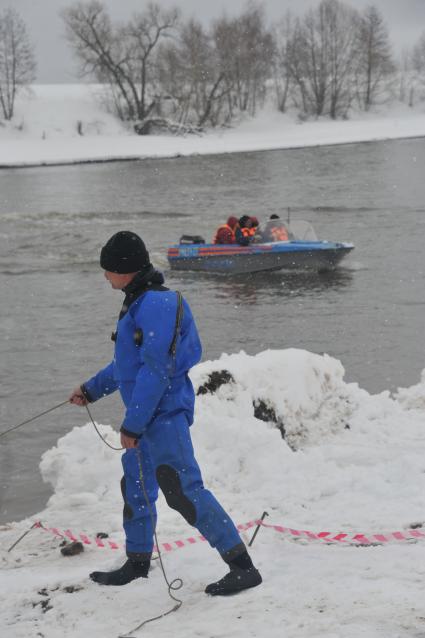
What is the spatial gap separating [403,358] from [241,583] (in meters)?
8.38

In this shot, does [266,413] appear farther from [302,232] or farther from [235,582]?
[302,232]

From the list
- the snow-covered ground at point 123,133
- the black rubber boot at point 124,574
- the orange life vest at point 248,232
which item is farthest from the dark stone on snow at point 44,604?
the snow-covered ground at point 123,133

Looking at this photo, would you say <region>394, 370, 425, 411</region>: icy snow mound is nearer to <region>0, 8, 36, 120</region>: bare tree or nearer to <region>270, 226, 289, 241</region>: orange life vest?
<region>270, 226, 289, 241</region>: orange life vest

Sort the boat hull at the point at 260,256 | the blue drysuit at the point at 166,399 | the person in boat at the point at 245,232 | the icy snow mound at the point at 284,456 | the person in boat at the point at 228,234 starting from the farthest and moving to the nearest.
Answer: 1. the person in boat at the point at 228,234
2. the person in boat at the point at 245,232
3. the boat hull at the point at 260,256
4. the icy snow mound at the point at 284,456
5. the blue drysuit at the point at 166,399

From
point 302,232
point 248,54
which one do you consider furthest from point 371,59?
point 302,232

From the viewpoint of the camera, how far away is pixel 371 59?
2965 inches

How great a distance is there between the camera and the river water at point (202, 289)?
→ 10961mm

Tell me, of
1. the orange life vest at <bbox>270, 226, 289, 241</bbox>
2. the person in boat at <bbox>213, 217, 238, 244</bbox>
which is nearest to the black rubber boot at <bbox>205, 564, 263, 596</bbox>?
the person in boat at <bbox>213, 217, 238, 244</bbox>

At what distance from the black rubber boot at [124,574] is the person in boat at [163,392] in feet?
1.54

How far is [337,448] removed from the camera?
6.36 m

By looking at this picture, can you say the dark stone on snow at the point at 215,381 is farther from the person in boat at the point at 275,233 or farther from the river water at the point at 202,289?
the person in boat at the point at 275,233

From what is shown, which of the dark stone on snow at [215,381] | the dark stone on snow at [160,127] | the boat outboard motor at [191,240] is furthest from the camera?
the dark stone on snow at [160,127]

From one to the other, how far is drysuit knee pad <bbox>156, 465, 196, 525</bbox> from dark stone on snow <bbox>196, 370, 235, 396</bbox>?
119 inches

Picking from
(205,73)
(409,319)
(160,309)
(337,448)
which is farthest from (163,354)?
(205,73)
